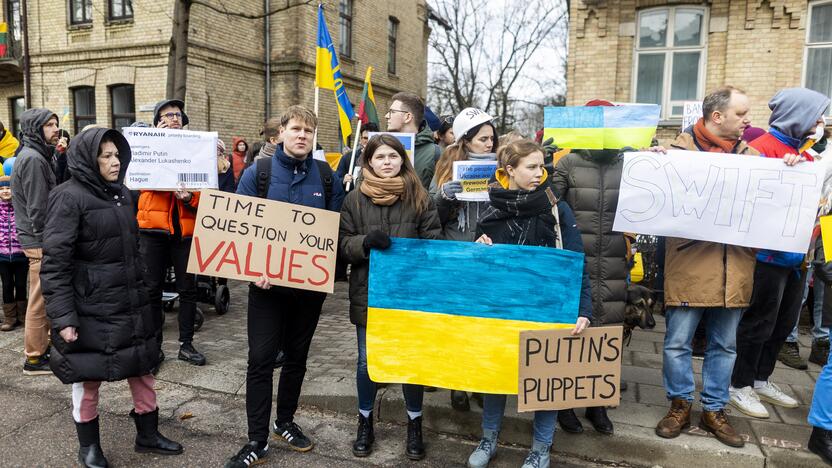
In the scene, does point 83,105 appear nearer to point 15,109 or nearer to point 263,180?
point 15,109

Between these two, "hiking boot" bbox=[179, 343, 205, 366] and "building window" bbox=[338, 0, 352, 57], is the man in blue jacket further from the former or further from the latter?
"building window" bbox=[338, 0, 352, 57]

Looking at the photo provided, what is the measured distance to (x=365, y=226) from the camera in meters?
3.38

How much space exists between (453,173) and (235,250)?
1406 mm

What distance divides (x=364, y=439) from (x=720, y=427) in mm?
2202

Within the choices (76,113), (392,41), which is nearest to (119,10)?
(76,113)

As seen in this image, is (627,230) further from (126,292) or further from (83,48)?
(83,48)

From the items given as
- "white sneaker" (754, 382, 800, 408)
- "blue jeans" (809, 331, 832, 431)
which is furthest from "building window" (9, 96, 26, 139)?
"blue jeans" (809, 331, 832, 431)

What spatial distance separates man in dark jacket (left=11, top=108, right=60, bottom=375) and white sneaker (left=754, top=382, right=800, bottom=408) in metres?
5.71

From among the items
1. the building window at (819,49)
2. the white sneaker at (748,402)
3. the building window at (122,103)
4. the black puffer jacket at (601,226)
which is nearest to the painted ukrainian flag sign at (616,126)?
the black puffer jacket at (601,226)

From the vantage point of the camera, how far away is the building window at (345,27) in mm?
20530

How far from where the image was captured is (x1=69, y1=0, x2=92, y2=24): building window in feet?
54.4

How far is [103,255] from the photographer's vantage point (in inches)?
125

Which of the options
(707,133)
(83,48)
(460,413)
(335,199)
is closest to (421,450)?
(460,413)

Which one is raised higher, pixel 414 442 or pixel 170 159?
pixel 170 159
